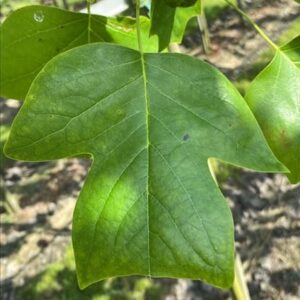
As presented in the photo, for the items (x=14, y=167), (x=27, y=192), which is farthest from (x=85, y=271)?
(x=14, y=167)

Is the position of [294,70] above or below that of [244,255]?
above

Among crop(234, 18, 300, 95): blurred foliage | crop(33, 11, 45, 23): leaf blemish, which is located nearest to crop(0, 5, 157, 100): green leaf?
crop(33, 11, 45, 23): leaf blemish

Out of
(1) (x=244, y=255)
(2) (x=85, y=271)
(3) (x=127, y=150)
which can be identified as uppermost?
(3) (x=127, y=150)

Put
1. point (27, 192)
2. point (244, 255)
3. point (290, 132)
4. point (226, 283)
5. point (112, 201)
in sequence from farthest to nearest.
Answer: point (27, 192)
point (244, 255)
point (290, 132)
point (112, 201)
point (226, 283)

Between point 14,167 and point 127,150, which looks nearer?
point 127,150

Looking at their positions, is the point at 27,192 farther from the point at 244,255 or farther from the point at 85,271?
the point at 85,271

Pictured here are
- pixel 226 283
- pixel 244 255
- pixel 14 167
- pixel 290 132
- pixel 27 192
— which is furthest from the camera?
pixel 14 167

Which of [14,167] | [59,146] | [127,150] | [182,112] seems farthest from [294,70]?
[14,167]

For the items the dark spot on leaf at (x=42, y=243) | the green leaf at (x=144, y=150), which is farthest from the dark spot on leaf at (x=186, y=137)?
the dark spot on leaf at (x=42, y=243)

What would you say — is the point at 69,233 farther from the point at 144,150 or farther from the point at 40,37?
the point at 144,150

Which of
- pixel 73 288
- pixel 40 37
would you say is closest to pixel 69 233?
pixel 73 288
